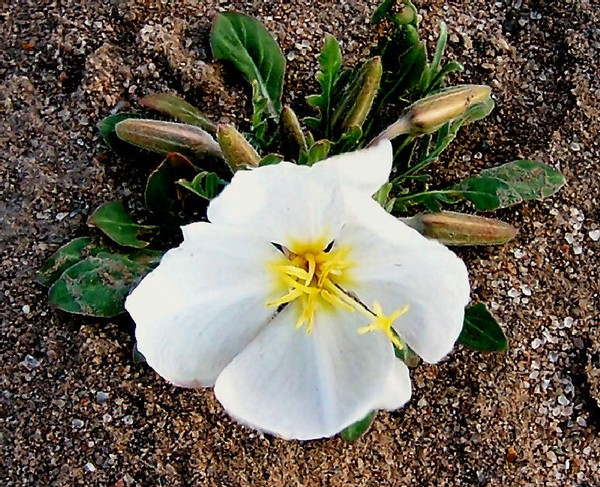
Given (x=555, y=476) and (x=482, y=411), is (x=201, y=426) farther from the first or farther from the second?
(x=555, y=476)

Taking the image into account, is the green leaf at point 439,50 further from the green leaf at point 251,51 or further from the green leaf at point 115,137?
the green leaf at point 115,137

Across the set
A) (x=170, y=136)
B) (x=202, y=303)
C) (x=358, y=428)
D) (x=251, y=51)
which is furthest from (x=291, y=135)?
(x=358, y=428)

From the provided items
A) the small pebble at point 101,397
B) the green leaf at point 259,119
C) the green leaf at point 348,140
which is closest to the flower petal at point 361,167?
the green leaf at point 348,140

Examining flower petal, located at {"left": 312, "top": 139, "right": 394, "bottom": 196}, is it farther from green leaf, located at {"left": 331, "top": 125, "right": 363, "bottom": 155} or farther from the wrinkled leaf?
the wrinkled leaf

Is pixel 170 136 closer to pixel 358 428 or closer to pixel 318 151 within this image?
pixel 318 151

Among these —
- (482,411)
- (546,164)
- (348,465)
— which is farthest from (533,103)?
(348,465)

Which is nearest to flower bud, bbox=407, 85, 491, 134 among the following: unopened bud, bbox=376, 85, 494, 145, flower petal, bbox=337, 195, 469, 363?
unopened bud, bbox=376, 85, 494, 145
